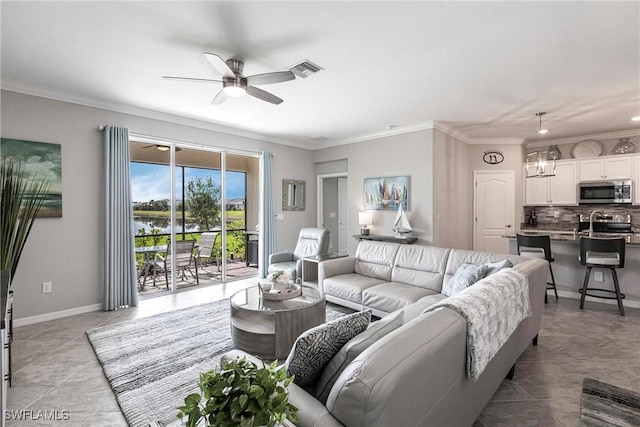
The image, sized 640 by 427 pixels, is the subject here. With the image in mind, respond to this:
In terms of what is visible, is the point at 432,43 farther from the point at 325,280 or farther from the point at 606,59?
the point at 325,280

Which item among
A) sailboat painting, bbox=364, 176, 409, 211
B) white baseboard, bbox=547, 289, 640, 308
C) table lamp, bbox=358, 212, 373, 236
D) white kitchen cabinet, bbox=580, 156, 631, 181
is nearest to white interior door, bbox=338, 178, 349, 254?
sailboat painting, bbox=364, 176, 409, 211

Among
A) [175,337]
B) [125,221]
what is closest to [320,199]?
[125,221]

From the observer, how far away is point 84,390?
7.43 ft

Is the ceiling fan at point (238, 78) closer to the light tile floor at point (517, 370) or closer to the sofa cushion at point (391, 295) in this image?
the sofa cushion at point (391, 295)

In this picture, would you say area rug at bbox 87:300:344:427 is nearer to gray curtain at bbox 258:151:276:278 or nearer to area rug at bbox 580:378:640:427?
gray curtain at bbox 258:151:276:278

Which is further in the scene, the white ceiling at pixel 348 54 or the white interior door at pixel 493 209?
the white interior door at pixel 493 209

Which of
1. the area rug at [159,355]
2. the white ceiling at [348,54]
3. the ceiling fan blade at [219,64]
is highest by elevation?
the white ceiling at [348,54]

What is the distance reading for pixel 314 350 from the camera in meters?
1.25

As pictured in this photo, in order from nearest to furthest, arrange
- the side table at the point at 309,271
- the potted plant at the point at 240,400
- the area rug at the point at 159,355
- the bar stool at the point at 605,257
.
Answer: the potted plant at the point at 240,400, the area rug at the point at 159,355, the bar stool at the point at 605,257, the side table at the point at 309,271

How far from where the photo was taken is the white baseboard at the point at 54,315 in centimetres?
347

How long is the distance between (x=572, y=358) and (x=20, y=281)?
5603mm

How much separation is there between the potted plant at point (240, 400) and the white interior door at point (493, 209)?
20.8 feet

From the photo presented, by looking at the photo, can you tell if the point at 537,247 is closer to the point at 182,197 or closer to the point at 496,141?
the point at 496,141

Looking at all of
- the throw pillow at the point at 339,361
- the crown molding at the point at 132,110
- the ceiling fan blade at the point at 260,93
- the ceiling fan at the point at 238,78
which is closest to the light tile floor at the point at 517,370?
the throw pillow at the point at 339,361
